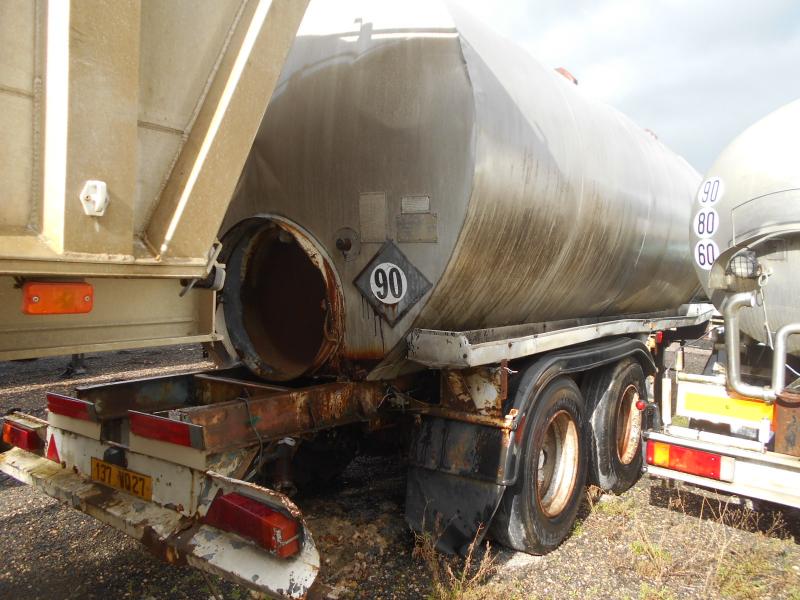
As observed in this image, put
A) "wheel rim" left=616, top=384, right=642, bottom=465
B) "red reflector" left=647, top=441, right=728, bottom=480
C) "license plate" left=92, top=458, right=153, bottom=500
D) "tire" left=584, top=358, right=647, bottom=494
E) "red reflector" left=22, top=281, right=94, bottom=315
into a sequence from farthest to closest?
"wheel rim" left=616, top=384, right=642, bottom=465 < "tire" left=584, top=358, right=647, bottom=494 < "red reflector" left=647, top=441, right=728, bottom=480 < "license plate" left=92, top=458, right=153, bottom=500 < "red reflector" left=22, top=281, right=94, bottom=315

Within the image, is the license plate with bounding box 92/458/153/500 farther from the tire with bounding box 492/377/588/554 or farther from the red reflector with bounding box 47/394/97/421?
the tire with bounding box 492/377/588/554

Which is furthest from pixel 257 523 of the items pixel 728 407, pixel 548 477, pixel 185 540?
pixel 728 407

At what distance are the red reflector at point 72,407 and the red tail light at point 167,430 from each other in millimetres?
309

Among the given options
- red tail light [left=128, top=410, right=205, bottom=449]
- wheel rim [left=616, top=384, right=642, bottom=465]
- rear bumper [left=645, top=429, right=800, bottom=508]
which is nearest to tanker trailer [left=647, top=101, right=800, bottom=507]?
rear bumper [left=645, top=429, right=800, bottom=508]

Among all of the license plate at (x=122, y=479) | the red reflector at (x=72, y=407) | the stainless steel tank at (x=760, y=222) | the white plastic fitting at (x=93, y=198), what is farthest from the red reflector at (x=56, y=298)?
the stainless steel tank at (x=760, y=222)

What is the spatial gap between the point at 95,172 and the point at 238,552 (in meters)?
1.47

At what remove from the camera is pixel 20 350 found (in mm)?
1621

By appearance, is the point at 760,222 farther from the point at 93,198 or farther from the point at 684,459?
the point at 93,198

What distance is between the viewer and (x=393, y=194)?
2.84m

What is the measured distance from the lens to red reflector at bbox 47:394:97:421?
281cm

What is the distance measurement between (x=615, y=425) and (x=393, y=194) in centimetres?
286

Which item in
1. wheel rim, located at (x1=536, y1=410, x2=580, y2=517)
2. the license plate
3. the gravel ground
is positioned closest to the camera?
the license plate

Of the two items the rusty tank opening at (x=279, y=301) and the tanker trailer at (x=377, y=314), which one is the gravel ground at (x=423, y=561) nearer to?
the tanker trailer at (x=377, y=314)

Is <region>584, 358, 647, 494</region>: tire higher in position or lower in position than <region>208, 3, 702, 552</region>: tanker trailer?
lower
